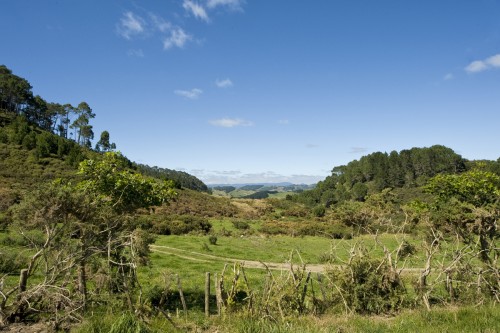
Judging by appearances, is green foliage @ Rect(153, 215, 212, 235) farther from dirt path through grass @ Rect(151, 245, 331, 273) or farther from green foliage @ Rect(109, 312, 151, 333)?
green foliage @ Rect(109, 312, 151, 333)

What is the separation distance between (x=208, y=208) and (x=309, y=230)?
89.8ft

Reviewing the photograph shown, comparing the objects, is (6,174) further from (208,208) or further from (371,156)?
(371,156)

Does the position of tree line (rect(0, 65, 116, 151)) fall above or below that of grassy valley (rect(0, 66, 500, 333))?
above

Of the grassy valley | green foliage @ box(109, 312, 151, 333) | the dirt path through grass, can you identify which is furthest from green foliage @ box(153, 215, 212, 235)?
green foliage @ box(109, 312, 151, 333)

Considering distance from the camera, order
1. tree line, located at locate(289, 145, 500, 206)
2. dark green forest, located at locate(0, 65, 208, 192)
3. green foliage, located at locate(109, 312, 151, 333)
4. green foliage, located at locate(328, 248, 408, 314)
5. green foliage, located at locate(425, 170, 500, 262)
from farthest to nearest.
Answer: tree line, located at locate(289, 145, 500, 206)
dark green forest, located at locate(0, 65, 208, 192)
green foliage, located at locate(425, 170, 500, 262)
green foliage, located at locate(328, 248, 408, 314)
green foliage, located at locate(109, 312, 151, 333)

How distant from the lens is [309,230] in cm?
4978

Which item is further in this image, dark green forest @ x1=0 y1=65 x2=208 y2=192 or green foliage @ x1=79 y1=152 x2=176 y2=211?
dark green forest @ x1=0 y1=65 x2=208 y2=192

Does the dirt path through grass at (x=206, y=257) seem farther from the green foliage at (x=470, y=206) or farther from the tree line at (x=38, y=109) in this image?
the tree line at (x=38, y=109)

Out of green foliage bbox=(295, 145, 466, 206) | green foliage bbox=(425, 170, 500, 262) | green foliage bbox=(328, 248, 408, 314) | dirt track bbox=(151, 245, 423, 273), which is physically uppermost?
green foliage bbox=(295, 145, 466, 206)

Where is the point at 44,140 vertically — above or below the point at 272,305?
above

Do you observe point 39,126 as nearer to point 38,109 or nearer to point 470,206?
point 38,109

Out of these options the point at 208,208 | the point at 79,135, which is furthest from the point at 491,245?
the point at 79,135

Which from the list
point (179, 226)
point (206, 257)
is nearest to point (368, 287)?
point (206, 257)

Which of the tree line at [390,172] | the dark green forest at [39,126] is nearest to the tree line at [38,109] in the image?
the dark green forest at [39,126]
